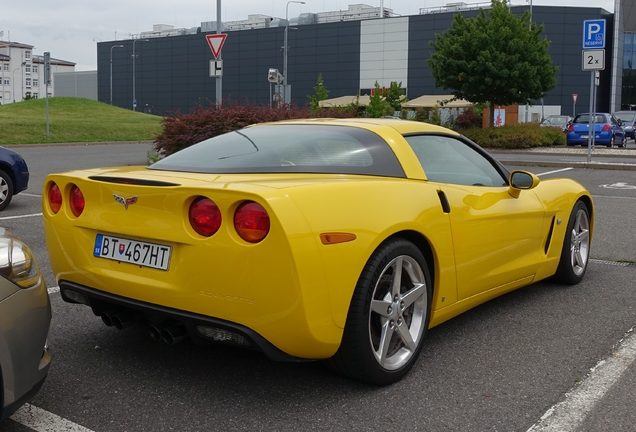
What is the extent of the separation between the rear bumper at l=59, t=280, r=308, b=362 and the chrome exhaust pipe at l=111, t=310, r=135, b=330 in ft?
0.06

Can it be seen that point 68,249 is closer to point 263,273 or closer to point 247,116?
point 263,273

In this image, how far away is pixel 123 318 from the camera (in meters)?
3.66

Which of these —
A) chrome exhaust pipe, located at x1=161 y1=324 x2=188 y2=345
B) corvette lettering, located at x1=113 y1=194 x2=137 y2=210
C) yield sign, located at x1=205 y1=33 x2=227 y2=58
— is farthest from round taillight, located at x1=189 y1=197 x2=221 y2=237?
yield sign, located at x1=205 y1=33 x2=227 y2=58

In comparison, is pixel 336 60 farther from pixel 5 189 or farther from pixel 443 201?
pixel 443 201

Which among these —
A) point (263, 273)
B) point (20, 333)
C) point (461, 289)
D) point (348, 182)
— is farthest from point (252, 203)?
point (461, 289)

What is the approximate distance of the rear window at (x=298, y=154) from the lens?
3910mm

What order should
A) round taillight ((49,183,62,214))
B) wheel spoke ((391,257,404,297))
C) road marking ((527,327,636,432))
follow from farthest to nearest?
1. round taillight ((49,183,62,214))
2. wheel spoke ((391,257,404,297))
3. road marking ((527,327,636,432))

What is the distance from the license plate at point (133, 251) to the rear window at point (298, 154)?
0.59m

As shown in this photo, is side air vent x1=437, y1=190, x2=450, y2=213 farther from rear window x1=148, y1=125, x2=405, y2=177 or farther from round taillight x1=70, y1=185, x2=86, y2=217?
round taillight x1=70, y1=185, x2=86, y2=217

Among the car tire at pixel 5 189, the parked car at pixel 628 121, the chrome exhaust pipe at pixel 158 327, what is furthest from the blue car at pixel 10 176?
the parked car at pixel 628 121

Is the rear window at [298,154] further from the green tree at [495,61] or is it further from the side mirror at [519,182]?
the green tree at [495,61]

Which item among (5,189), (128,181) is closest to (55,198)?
(128,181)

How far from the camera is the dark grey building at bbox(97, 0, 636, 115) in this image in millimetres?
74438

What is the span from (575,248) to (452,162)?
1.73 meters
